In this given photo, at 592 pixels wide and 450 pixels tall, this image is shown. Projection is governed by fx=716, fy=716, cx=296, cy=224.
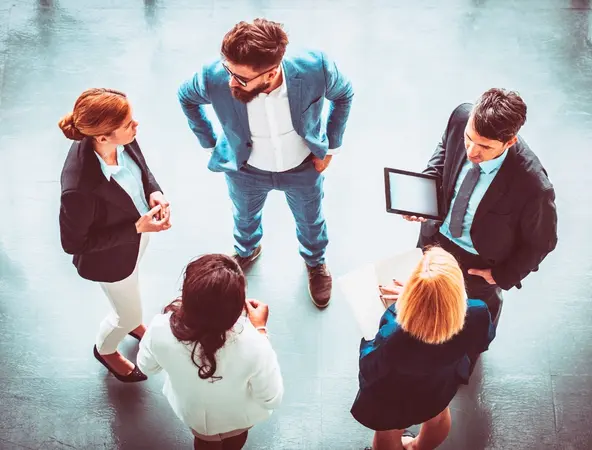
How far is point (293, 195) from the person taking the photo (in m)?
3.40

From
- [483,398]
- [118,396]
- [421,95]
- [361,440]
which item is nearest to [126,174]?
[118,396]

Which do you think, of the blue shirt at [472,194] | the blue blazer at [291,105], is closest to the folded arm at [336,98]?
the blue blazer at [291,105]

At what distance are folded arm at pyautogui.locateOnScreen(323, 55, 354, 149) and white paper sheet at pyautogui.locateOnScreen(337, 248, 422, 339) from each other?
589 millimetres

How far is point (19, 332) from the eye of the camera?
12.4ft

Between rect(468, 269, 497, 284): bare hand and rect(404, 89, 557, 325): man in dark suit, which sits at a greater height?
rect(404, 89, 557, 325): man in dark suit

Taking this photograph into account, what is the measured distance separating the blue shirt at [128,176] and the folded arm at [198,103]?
35 centimetres

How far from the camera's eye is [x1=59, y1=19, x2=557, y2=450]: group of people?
238 centimetres

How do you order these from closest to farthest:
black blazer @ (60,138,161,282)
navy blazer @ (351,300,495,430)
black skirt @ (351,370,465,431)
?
navy blazer @ (351,300,495,430), black blazer @ (60,138,161,282), black skirt @ (351,370,465,431)

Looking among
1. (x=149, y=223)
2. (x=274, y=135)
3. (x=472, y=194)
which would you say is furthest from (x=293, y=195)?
(x=472, y=194)

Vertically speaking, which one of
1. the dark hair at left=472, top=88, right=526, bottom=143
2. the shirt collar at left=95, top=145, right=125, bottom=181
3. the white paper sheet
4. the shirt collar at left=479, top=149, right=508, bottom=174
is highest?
the dark hair at left=472, top=88, right=526, bottom=143

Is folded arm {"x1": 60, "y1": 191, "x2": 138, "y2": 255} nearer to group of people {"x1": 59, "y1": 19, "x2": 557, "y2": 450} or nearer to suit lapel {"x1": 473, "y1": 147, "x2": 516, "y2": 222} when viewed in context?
group of people {"x1": 59, "y1": 19, "x2": 557, "y2": 450}

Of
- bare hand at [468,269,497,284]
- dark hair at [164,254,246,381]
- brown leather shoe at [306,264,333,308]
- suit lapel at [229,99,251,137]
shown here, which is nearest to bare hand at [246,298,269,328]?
dark hair at [164,254,246,381]

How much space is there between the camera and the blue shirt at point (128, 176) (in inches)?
107

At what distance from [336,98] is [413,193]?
53cm
